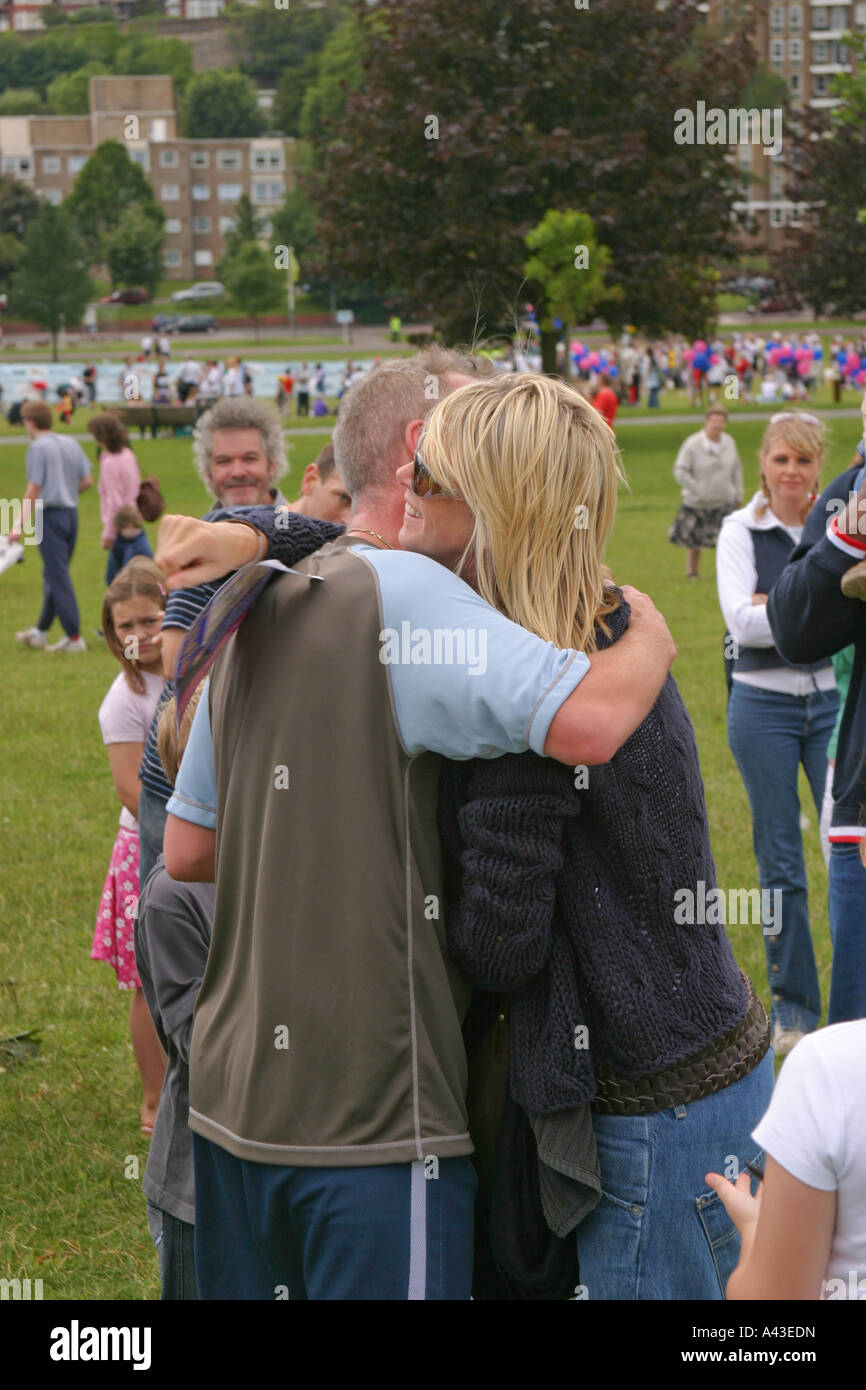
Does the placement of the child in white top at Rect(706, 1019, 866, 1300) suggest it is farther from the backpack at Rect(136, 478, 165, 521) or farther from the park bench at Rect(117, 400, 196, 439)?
the park bench at Rect(117, 400, 196, 439)

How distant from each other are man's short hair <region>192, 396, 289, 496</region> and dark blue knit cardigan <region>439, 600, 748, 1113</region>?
11.0 feet

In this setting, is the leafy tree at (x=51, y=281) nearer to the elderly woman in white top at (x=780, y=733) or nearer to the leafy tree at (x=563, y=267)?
the leafy tree at (x=563, y=267)

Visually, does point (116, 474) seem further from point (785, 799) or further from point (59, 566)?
point (785, 799)

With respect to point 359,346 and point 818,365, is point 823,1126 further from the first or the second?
point 359,346

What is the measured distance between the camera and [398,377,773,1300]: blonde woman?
7.57 ft

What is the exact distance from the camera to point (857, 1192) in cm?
203

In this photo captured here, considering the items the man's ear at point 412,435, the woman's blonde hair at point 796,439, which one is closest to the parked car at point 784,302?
the woman's blonde hair at point 796,439

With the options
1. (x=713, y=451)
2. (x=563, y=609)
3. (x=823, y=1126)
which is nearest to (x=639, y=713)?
(x=563, y=609)

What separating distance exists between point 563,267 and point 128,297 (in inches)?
3298

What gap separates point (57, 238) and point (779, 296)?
53107mm

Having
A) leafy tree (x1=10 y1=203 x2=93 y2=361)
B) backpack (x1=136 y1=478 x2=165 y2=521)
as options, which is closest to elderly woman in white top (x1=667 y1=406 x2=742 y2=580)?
backpack (x1=136 y1=478 x2=165 y2=521)

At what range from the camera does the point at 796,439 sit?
604cm

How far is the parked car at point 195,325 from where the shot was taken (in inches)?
3927

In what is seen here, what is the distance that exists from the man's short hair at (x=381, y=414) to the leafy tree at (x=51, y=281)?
284 feet
